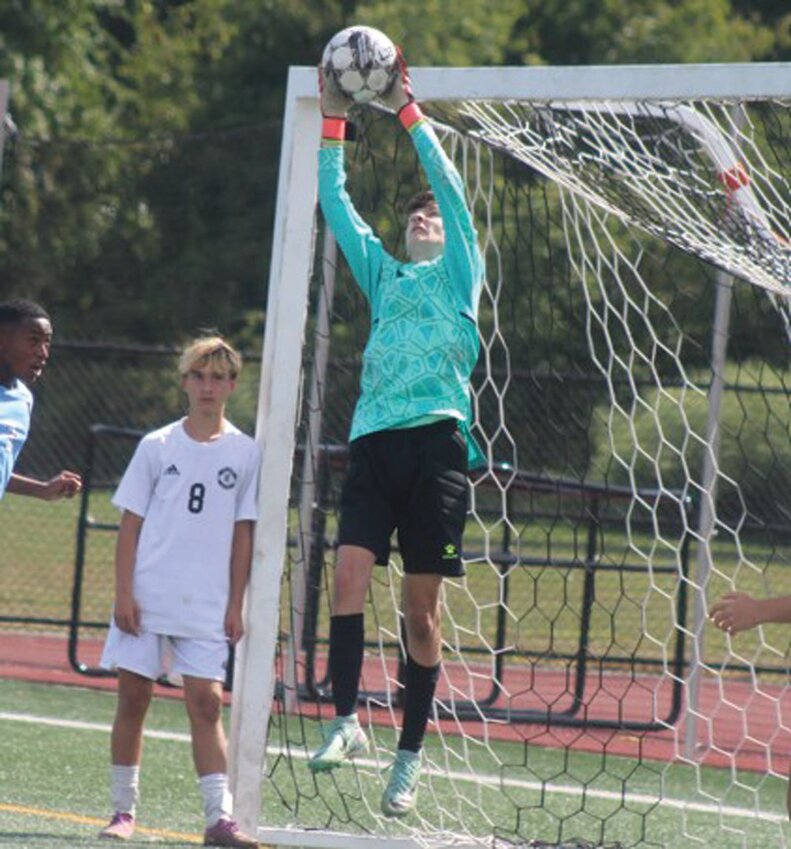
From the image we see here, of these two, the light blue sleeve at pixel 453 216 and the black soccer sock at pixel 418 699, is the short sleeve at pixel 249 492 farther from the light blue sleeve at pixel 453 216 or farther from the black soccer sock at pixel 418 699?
the light blue sleeve at pixel 453 216

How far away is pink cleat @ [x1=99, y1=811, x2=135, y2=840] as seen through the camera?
6680 mm

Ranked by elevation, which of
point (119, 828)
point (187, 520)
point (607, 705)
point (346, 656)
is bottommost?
point (119, 828)

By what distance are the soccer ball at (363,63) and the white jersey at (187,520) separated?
1.20 metres

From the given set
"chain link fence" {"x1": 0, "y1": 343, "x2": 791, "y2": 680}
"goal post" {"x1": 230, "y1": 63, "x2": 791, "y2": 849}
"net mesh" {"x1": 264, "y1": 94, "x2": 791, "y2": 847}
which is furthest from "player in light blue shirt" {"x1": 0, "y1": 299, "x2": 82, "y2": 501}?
"chain link fence" {"x1": 0, "y1": 343, "x2": 791, "y2": 680}

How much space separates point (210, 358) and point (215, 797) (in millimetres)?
1383

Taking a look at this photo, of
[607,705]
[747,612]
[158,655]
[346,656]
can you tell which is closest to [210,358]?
[158,655]

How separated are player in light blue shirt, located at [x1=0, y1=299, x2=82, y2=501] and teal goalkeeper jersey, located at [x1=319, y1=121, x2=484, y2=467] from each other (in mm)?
1016

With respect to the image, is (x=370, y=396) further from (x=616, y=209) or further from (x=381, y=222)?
(x=381, y=222)

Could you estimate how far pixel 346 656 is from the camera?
6637 mm

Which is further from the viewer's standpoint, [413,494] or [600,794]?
[600,794]

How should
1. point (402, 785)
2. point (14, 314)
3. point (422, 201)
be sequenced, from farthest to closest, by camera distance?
point (422, 201) → point (14, 314) → point (402, 785)

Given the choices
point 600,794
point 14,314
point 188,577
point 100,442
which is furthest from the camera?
point 100,442

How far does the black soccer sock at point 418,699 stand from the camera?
6820 mm

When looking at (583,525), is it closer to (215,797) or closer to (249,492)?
(249,492)
